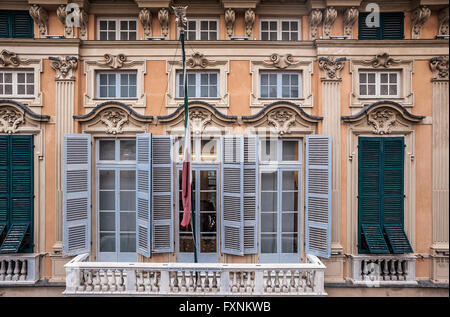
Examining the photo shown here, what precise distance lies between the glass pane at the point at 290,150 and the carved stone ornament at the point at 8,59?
627cm

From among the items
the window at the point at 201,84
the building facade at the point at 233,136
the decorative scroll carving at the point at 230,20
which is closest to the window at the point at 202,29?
the building facade at the point at 233,136

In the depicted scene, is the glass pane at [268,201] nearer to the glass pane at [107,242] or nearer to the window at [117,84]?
the glass pane at [107,242]

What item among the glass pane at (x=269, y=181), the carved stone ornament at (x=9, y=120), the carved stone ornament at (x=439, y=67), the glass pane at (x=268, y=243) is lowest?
the glass pane at (x=268, y=243)

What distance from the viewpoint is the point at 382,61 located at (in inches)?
240

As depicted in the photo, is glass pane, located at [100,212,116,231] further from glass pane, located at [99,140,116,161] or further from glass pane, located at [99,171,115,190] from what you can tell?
glass pane, located at [99,140,116,161]

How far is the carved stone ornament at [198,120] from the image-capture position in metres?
6.09

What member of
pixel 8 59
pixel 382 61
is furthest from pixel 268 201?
pixel 8 59

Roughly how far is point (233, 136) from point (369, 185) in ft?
10.6

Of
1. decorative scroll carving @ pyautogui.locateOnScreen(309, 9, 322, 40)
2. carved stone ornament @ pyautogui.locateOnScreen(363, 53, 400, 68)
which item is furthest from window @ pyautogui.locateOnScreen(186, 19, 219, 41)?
carved stone ornament @ pyautogui.locateOnScreen(363, 53, 400, 68)

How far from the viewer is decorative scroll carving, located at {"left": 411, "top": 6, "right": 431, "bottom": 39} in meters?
5.91


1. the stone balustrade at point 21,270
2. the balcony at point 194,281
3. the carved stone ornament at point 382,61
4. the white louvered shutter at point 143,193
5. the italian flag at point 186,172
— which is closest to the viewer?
the italian flag at point 186,172
